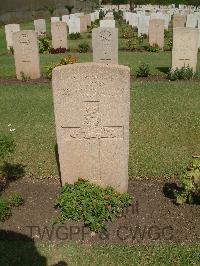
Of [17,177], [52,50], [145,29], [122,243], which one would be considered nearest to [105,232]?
[122,243]

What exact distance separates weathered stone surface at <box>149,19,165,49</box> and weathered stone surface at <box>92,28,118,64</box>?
7225 millimetres

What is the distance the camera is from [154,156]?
6.96 metres

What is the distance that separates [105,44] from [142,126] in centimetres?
541

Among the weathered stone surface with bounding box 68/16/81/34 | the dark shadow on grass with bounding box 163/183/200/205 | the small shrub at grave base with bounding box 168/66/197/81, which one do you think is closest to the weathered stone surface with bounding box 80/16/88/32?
the weathered stone surface with bounding box 68/16/81/34

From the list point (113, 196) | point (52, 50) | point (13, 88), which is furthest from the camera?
point (52, 50)

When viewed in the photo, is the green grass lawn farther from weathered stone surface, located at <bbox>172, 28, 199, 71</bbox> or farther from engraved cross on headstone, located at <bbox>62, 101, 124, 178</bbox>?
weathered stone surface, located at <bbox>172, 28, 199, 71</bbox>

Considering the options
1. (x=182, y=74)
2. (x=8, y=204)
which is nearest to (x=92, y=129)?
(x=8, y=204)

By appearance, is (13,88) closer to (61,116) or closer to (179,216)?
(61,116)

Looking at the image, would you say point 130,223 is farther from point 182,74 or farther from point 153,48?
point 153,48

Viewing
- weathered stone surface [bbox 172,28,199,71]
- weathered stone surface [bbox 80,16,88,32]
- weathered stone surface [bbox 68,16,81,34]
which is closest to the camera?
weathered stone surface [bbox 172,28,199,71]

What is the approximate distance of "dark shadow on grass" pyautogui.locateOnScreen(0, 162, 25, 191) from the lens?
6074 millimetres

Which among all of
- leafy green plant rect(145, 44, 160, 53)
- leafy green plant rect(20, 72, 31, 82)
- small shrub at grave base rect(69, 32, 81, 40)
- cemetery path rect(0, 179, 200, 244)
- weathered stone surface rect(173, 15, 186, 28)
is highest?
weathered stone surface rect(173, 15, 186, 28)

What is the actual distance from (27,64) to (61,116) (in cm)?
891

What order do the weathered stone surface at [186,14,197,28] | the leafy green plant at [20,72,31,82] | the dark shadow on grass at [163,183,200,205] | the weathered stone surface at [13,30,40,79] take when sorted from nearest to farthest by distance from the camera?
the dark shadow on grass at [163,183,200,205], the weathered stone surface at [13,30,40,79], the leafy green plant at [20,72,31,82], the weathered stone surface at [186,14,197,28]
